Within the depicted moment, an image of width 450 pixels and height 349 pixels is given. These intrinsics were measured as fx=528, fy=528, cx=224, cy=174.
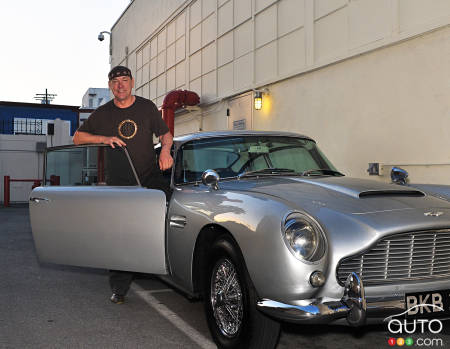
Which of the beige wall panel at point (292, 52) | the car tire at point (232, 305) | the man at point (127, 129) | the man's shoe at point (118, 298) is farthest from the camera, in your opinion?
the beige wall panel at point (292, 52)

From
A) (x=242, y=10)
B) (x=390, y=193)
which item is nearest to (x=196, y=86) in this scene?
(x=242, y=10)

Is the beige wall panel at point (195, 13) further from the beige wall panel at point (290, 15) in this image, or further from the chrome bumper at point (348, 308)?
the chrome bumper at point (348, 308)

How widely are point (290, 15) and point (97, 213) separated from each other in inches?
357

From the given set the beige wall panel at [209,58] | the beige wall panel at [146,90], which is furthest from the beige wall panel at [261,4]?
the beige wall panel at [146,90]

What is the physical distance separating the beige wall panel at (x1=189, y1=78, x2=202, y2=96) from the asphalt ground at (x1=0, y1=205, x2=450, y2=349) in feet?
39.0

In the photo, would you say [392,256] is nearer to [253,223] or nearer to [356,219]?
[356,219]

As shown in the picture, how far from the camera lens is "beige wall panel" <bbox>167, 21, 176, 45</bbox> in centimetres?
1959

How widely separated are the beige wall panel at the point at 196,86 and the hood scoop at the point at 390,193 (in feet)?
46.1

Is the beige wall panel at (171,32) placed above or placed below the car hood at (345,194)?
above

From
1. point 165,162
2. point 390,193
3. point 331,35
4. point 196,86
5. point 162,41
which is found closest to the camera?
point 390,193

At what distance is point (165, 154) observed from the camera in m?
4.26

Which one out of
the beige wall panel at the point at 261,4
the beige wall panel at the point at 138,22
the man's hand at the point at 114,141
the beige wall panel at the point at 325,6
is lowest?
the man's hand at the point at 114,141

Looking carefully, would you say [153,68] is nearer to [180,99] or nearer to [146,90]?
[146,90]

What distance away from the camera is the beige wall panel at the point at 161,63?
2058 cm
